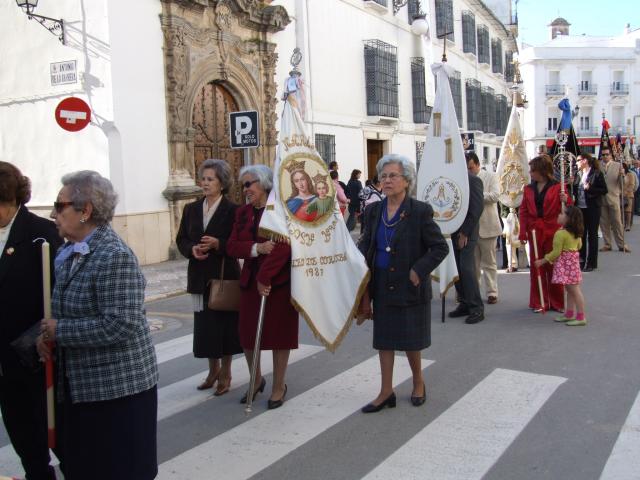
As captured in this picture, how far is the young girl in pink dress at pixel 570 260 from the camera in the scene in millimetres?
7297

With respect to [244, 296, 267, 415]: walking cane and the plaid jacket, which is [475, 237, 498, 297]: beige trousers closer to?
[244, 296, 267, 415]: walking cane

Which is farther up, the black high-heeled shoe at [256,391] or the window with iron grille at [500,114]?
the window with iron grille at [500,114]

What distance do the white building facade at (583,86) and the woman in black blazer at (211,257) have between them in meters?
58.9

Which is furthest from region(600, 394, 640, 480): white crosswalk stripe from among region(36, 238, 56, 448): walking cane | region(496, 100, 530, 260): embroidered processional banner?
region(496, 100, 530, 260): embroidered processional banner

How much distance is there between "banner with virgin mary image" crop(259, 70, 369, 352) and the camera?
4945 mm

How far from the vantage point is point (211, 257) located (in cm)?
519

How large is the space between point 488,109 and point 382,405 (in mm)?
31937

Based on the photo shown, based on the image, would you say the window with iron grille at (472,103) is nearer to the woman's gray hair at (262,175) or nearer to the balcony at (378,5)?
the balcony at (378,5)

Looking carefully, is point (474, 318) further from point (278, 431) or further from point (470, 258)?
point (278, 431)

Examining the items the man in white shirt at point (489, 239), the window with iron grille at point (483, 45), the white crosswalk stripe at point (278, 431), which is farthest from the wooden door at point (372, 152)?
the white crosswalk stripe at point (278, 431)

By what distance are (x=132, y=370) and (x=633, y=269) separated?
33.4 feet

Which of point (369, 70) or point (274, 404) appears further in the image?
point (369, 70)

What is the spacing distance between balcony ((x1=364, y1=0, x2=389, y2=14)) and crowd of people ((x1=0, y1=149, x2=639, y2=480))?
1374cm

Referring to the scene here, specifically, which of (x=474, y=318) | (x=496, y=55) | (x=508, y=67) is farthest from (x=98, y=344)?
(x=508, y=67)
